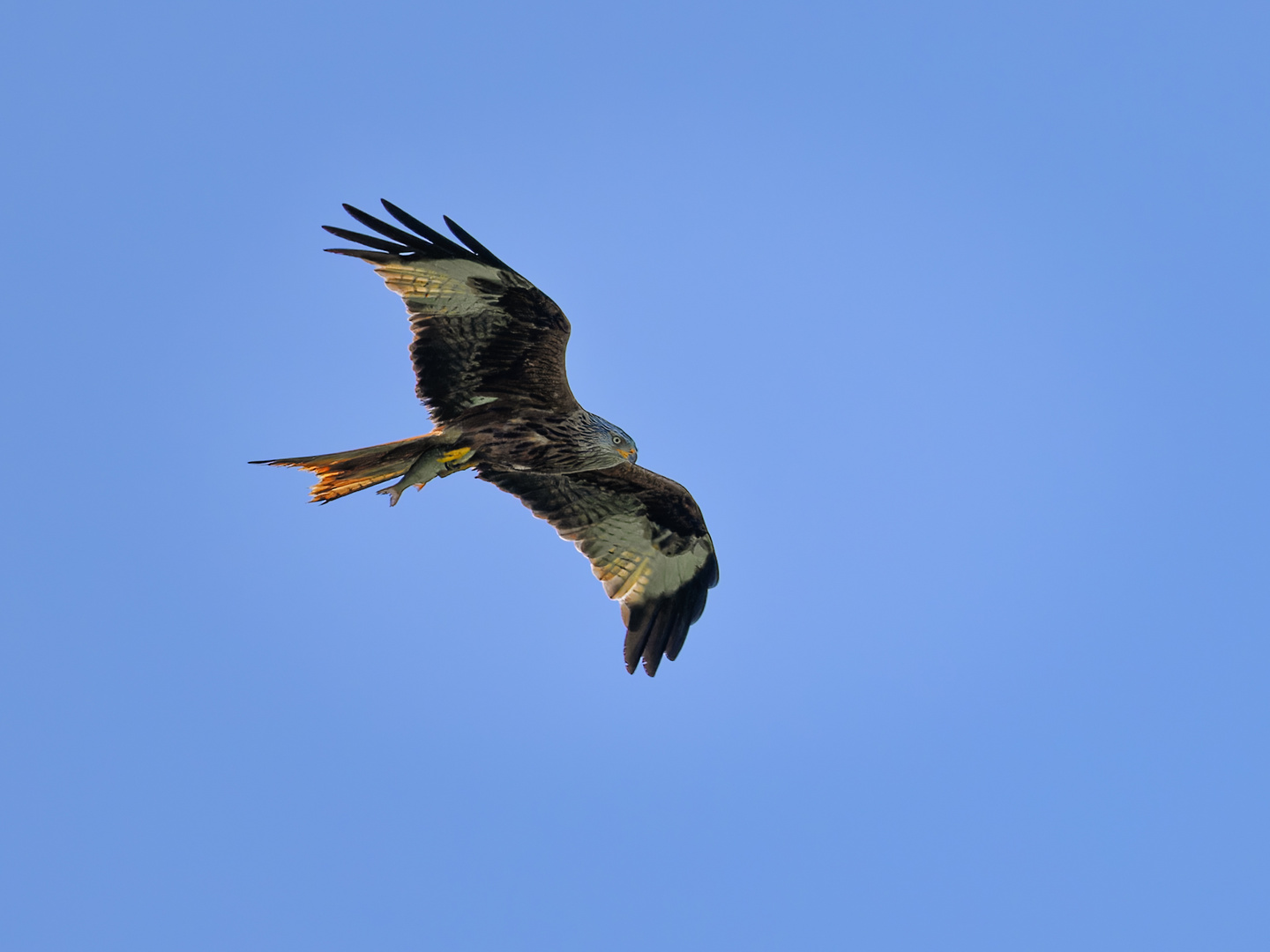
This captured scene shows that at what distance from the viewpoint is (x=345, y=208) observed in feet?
28.5

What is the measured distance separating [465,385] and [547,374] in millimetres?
617

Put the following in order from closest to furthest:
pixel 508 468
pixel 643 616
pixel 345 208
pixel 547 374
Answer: pixel 345 208 < pixel 547 374 < pixel 508 468 < pixel 643 616

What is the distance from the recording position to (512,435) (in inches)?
387

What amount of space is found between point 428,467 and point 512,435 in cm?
68

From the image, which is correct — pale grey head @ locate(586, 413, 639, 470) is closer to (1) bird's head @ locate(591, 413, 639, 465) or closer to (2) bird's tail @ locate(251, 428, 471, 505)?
(1) bird's head @ locate(591, 413, 639, 465)

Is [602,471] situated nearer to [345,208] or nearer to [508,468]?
[508,468]

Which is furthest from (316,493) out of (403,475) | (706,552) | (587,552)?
(706,552)

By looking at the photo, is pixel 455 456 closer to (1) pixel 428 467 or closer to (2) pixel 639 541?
(1) pixel 428 467

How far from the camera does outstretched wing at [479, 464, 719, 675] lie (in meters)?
10.9

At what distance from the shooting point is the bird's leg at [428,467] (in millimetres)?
9617

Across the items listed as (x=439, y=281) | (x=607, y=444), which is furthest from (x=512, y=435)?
(x=439, y=281)

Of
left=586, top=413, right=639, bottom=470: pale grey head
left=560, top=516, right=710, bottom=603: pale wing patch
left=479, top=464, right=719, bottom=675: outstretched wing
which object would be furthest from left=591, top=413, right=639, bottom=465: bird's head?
left=560, top=516, right=710, bottom=603: pale wing patch

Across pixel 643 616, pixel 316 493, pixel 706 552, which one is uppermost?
pixel 706 552

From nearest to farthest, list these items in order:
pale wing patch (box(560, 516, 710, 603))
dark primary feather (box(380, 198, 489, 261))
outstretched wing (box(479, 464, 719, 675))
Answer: dark primary feather (box(380, 198, 489, 261)), outstretched wing (box(479, 464, 719, 675)), pale wing patch (box(560, 516, 710, 603))
